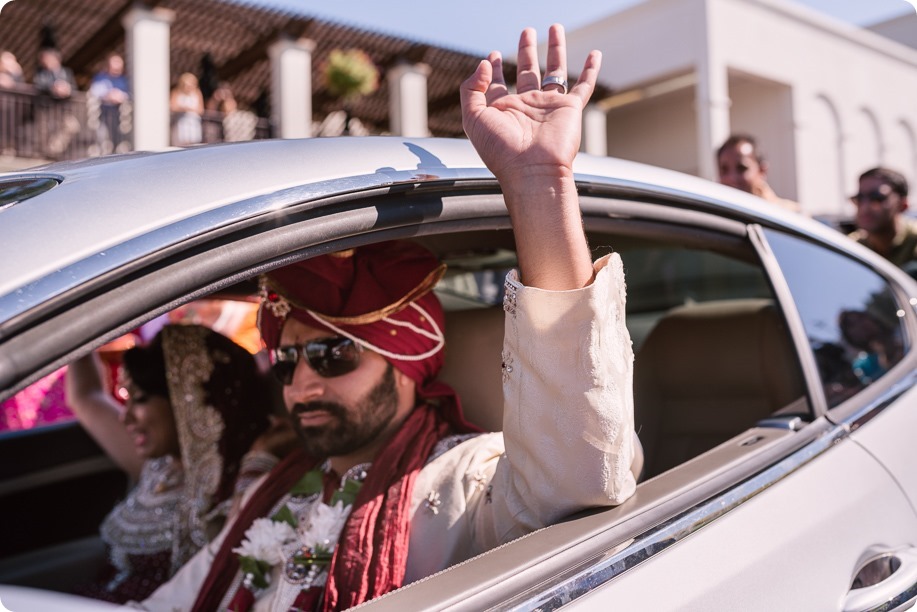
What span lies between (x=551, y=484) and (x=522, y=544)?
6.1 inches

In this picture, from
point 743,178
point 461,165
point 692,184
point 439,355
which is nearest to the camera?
point 461,165

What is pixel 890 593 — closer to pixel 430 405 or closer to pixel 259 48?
pixel 430 405

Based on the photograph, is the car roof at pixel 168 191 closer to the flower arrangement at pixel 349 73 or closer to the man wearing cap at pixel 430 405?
the man wearing cap at pixel 430 405

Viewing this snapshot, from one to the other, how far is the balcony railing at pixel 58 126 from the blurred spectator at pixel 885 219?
8.12 m

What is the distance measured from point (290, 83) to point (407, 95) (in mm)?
2395

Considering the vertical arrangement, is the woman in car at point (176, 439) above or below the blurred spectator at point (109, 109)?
below

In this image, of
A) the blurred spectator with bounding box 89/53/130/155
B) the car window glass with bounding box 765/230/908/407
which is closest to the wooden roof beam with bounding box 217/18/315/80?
the blurred spectator with bounding box 89/53/130/155

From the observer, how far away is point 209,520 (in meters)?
2.32

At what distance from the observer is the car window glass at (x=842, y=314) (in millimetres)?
1954

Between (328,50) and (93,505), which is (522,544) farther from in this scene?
(328,50)

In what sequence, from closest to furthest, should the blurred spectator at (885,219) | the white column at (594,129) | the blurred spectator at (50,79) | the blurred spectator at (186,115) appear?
the blurred spectator at (885,219)
the blurred spectator at (50,79)
the blurred spectator at (186,115)
the white column at (594,129)

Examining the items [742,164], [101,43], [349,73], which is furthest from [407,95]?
[742,164]

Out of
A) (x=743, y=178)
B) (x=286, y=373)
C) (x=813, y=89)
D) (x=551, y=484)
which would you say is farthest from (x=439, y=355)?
(x=813, y=89)

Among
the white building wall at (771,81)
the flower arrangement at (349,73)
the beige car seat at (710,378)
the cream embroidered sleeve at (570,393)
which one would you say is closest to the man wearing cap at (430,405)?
the cream embroidered sleeve at (570,393)
